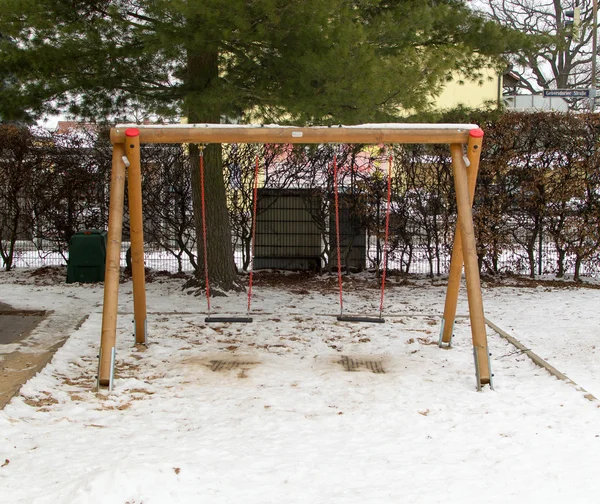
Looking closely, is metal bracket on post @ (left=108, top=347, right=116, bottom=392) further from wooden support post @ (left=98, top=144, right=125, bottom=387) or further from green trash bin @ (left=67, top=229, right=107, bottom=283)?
green trash bin @ (left=67, top=229, right=107, bottom=283)

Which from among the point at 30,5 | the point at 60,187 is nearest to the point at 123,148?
the point at 30,5

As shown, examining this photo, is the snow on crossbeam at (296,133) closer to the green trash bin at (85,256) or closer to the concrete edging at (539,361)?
the concrete edging at (539,361)

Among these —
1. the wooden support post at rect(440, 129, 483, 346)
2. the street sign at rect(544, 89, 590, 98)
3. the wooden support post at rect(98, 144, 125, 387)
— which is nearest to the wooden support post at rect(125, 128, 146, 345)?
the wooden support post at rect(98, 144, 125, 387)

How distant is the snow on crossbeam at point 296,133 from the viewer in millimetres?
5383

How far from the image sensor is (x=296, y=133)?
5.39 meters

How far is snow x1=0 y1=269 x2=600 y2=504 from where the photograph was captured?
10.9 feet

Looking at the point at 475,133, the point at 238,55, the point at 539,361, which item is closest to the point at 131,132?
the point at 238,55

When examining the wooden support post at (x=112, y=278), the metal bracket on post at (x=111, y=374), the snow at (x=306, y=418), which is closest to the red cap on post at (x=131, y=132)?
the wooden support post at (x=112, y=278)

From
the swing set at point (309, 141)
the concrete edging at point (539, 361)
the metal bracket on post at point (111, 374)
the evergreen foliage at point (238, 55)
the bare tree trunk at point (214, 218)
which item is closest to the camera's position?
the concrete edging at point (539, 361)

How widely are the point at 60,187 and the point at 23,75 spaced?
3209 millimetres

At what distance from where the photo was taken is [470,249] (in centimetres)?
535

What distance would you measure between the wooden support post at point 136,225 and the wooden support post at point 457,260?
2782 mm

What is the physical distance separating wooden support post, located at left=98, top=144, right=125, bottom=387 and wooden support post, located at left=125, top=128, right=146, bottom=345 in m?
0.19

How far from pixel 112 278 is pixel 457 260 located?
10.0 ft
